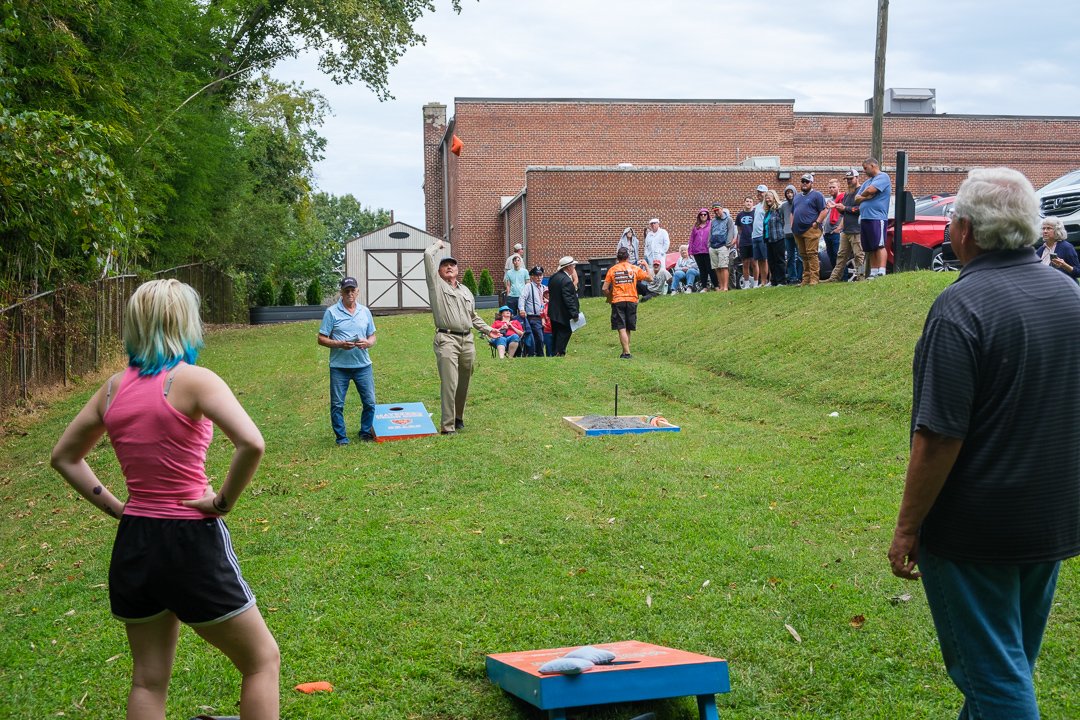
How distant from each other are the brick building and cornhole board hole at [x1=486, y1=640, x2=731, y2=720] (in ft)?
114

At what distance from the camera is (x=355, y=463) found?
1064 cm

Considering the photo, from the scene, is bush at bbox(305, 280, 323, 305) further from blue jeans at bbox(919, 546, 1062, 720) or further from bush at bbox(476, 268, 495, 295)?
blue jeans at bbox(919, 546, 1062, 720)

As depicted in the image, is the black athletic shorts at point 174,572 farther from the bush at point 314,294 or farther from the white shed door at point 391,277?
the white shed door at point 391,277

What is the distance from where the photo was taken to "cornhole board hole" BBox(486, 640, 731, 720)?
170 inches

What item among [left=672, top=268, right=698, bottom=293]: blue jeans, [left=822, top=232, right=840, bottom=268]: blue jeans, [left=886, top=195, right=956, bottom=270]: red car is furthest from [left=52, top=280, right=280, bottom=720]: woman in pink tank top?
[left=672, top=268, right=698, bottom=293]: blue jeans

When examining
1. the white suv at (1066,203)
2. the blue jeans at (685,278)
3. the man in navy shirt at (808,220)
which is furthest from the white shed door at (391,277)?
the white suv at (1066,203)

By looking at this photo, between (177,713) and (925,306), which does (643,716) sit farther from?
(925,306)

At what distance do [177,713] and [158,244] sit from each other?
20637 mm

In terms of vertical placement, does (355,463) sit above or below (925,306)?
below

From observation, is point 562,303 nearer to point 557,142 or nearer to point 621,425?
point 621,425

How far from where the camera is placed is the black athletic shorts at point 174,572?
3.58 m

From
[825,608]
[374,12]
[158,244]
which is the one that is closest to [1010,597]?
[825,608]

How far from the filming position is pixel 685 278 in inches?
1054

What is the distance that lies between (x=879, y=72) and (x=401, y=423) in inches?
575
